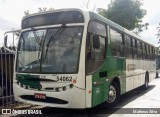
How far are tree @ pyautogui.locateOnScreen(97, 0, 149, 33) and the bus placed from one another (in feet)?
76.6

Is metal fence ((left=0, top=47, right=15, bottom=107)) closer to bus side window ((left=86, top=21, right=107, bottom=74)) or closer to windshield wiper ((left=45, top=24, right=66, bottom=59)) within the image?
windshield wiper ((left=45, top=24, right=66, bottom=59))

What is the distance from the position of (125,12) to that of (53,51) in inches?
1003

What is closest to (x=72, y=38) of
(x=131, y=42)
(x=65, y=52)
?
(x=65, y=52)

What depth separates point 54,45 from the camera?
7371 mm

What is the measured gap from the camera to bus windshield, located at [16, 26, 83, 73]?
7.14m

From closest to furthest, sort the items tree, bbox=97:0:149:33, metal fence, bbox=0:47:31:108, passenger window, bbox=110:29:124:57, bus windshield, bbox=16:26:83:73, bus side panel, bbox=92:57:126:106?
bus windshield, bbox=16:26:83:73 → bus side panel, bbox=92:57:126:106 → passenger window, bbox=110:29:124:57 → metal fence, bbox=0:47:31:108 → tree, bbox=97:0:149:33

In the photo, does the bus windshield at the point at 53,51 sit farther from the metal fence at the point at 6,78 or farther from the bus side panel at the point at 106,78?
the metal fence at the point at 6,78

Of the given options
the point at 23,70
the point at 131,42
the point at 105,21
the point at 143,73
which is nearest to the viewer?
the point at 23,70

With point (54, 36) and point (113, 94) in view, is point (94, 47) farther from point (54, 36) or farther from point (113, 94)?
point (113, 94)

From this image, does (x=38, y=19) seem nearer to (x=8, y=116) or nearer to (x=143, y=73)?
(x=8, y=116)

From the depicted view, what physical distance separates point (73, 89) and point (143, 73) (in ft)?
29.0

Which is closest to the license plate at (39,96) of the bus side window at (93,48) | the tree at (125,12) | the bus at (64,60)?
the bus at (64,60)

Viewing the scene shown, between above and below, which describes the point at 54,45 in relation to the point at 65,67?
above

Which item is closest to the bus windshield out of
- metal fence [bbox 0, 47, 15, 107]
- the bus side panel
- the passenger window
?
the bus side panel
